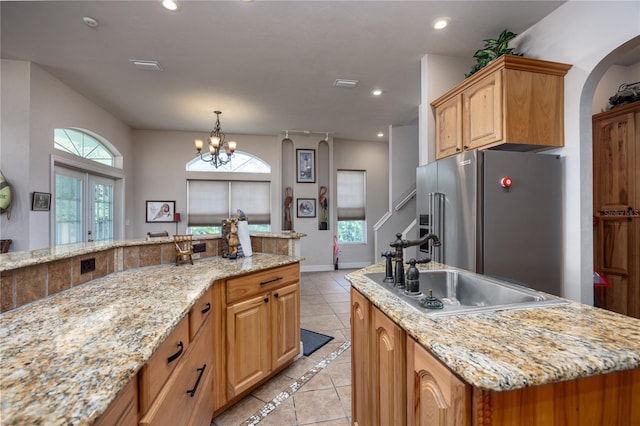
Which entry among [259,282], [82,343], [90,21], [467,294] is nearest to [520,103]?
[467,294]

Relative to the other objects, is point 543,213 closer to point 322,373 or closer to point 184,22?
point 322,373

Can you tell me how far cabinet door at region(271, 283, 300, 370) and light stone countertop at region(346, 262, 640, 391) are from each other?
123 cm

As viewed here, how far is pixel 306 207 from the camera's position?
20.2ft

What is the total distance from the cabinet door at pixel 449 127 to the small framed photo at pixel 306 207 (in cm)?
366

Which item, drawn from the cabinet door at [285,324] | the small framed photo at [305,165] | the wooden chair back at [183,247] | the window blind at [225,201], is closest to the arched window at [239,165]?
the window blind at [225,201]

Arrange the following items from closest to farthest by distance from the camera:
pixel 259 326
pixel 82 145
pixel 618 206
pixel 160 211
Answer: pixel 259 326, pixel 618 206, pixel 82 145, pixel 160 211

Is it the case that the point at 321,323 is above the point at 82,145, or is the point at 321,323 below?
below

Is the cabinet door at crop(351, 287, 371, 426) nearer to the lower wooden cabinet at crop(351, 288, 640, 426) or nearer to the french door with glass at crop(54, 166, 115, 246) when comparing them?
the lower wooden cabinet at crop(351, 288, 640, 426)

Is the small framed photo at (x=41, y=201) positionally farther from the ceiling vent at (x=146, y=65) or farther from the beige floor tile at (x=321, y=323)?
the beige floor tile at (x=321, y=323)

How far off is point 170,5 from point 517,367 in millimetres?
3051

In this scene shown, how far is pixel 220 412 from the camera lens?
1.77 metres

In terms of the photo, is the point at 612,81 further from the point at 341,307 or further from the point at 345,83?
the point at 341,307

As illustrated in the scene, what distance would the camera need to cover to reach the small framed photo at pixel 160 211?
5.71m

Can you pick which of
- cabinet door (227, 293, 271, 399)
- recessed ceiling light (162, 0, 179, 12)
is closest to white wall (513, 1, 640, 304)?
cabinet door (227, 293, 271, 399)
